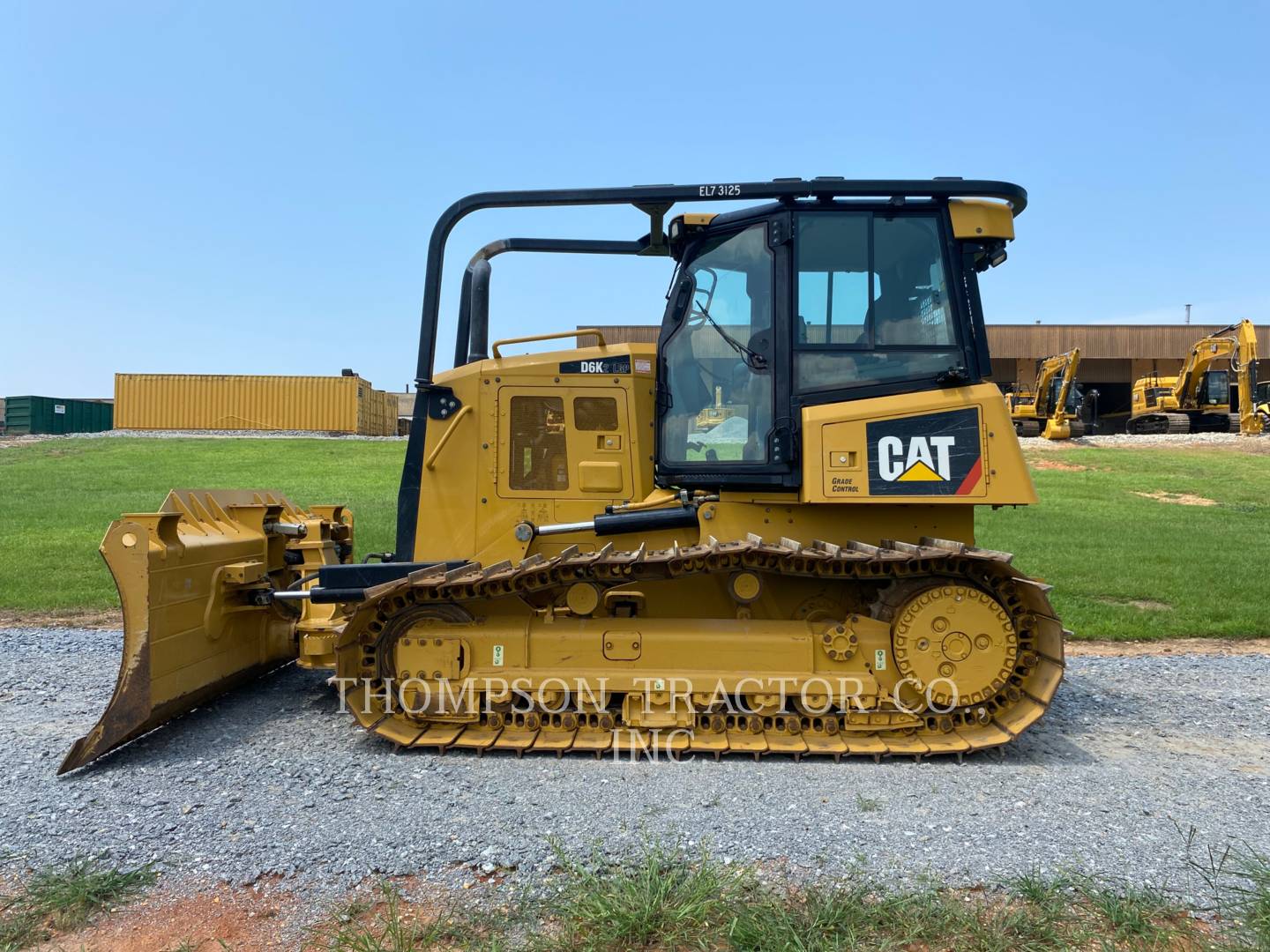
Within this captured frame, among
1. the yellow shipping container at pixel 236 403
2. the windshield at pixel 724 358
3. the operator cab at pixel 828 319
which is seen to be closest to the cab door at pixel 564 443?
the windshield at pixel 724 358

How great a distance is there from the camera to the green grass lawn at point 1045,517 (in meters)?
9.10

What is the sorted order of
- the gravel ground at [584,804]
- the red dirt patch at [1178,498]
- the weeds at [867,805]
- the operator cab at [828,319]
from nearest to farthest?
the gravel ground at [584,804] < the weeds at [867,805] < the operator cab at [828,319] < the red dirt patch at [1178,498]

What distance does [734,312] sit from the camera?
499 centimetres

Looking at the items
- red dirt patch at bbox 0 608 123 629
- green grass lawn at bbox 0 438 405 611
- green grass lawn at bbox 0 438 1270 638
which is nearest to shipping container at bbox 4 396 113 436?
green grass lawn at bbox 0 438 405 611

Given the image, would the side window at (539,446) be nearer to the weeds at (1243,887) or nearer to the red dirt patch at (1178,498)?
the weeds at (1243,887)

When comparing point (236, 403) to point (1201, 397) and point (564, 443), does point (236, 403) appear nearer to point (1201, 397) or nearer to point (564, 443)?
point (564, 443)

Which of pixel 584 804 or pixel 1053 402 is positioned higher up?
pixel 1053 402

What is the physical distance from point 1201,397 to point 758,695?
39.9 m

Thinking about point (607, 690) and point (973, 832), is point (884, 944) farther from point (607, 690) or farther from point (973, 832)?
point (607, 690)

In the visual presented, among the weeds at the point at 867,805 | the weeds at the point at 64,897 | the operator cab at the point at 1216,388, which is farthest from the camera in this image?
the operator cab at the point at 1216,388

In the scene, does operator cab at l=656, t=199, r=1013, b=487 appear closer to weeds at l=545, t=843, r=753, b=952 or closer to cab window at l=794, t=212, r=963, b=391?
cab window at l=794, t=212, r=963, b=391

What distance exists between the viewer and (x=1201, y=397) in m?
35.7

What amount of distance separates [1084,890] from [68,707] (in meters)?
5.91

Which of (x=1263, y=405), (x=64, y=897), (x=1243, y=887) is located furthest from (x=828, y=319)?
(x=1263, y=405)
